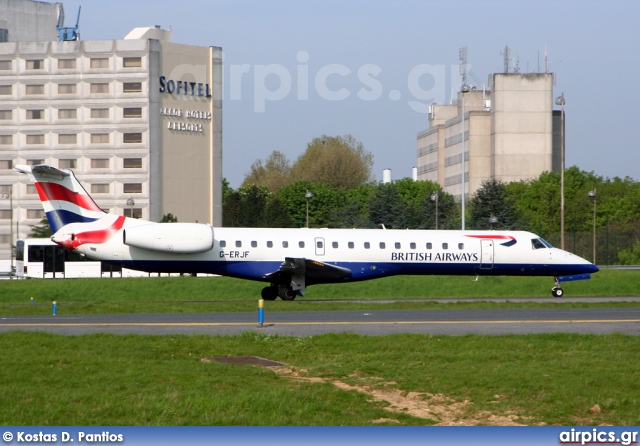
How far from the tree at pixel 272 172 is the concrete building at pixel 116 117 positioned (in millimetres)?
61339

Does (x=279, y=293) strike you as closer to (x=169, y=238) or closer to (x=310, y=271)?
(x=310, y=271)

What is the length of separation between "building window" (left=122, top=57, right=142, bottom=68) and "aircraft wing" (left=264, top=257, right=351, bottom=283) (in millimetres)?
57088

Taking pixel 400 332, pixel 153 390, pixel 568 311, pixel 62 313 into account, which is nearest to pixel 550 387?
pixel 153 390

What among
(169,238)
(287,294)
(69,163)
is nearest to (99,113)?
(69,163)

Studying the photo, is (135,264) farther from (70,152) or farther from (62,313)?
(70,152)

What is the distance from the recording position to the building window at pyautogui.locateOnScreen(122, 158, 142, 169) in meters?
87.9

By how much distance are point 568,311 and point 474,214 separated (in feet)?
170

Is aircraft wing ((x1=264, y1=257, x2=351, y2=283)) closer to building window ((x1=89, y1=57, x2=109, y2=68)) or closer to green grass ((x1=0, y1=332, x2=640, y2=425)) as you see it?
green grass ((x1=0, y1=332, x2=640, y2=425))

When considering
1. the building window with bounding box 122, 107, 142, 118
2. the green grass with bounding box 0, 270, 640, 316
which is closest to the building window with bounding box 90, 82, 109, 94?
the building window with bounding box 122, 107, 142, 118

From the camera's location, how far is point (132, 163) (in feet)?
290

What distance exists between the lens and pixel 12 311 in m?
28.7

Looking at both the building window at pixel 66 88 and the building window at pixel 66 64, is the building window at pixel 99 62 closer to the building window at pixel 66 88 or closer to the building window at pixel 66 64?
the building window at pixel 66 64

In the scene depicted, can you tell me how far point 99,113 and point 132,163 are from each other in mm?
5578

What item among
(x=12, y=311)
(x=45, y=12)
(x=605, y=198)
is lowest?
(x=12, y=311)
